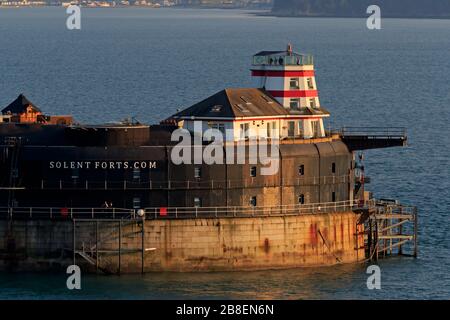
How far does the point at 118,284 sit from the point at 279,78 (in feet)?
62.9

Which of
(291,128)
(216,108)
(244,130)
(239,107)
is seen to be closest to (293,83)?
(291,128)

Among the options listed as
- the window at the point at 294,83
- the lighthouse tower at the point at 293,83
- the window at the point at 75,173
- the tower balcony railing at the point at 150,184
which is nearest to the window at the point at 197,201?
the tower balcony railing at the point at 150,184

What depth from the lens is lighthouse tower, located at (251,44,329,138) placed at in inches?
4697

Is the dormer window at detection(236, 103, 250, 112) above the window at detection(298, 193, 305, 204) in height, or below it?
above

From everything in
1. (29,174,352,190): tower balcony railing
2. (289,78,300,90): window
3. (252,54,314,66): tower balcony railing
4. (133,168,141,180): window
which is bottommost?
(29,174,352,190): tower balcony railing

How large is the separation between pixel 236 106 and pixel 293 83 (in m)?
5.89

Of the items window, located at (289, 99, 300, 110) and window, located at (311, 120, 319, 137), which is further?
window, located at (289, 99, 300, 110)

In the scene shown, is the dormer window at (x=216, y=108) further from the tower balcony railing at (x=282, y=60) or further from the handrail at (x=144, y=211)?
the handrail at (x=144, y=211)

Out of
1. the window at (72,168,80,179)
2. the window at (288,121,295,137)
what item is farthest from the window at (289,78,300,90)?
the window at (72,168,80,179)

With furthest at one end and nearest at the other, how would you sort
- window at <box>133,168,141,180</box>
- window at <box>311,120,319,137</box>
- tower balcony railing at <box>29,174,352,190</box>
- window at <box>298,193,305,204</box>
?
window at <box>311,120,319,137</box>
window at <box>298,193,305,204</box>
window at <box>133,168,141,180</box>
tower balcony railing at <box>29,174,352,190</box>

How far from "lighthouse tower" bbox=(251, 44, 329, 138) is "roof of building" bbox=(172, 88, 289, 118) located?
136cm

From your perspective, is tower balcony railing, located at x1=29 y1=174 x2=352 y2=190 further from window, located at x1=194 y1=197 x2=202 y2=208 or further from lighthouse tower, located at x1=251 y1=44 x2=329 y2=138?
lighthouse tower, located at x1=251 y1=44 x2=329 y2=138
